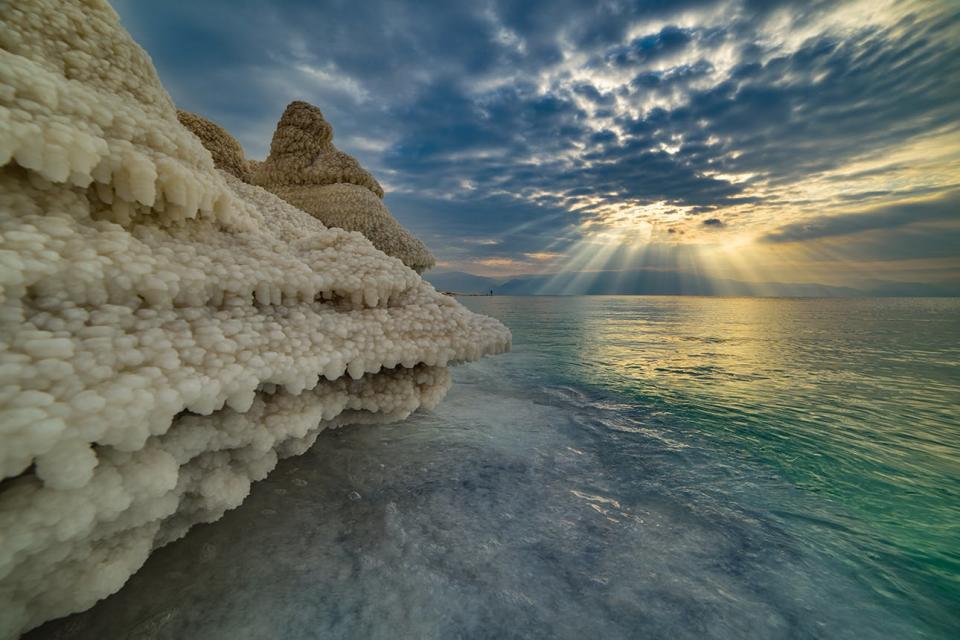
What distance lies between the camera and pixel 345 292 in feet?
7.28

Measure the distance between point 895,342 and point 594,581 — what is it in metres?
23.2

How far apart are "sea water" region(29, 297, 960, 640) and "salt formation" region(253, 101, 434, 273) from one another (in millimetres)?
3452

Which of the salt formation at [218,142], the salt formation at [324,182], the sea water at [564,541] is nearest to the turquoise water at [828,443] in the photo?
the sea water at [564,541]

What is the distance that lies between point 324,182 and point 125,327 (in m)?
6.35

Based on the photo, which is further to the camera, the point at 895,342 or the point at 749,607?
the point at 895,342

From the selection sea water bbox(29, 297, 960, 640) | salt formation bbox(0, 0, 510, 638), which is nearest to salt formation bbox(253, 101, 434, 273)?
sea water bbox(29, 297, 960, 640)

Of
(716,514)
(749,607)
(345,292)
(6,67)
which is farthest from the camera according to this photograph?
(716,514)

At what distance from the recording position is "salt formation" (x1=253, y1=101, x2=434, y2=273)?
21.7 ft

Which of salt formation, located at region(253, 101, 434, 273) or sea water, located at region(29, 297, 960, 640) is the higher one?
salt formation, located at region(253, 101, 434, 273)

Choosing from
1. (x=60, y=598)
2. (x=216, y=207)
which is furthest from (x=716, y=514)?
(x=216, y=207)

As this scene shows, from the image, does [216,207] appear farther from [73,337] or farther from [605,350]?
[605,350]

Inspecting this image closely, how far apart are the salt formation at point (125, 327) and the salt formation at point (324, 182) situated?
14.5 ft

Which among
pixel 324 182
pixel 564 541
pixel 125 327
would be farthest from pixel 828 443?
pixel 324 182

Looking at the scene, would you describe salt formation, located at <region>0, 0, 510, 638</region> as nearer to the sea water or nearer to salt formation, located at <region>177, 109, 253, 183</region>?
the sea water
